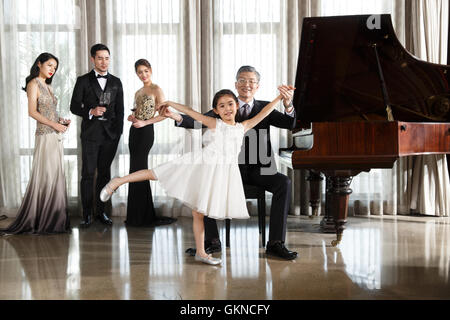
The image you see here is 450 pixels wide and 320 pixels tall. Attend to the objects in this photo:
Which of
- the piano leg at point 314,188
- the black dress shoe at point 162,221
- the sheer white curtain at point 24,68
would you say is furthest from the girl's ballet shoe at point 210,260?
the sheer white curtain at point 24,68

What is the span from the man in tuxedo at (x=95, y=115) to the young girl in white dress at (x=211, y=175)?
1.56 meters

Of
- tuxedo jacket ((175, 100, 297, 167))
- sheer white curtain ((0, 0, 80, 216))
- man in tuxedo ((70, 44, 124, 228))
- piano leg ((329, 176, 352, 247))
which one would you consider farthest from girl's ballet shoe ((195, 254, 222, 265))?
sheer white curtain ((0, 0, 80, 216))

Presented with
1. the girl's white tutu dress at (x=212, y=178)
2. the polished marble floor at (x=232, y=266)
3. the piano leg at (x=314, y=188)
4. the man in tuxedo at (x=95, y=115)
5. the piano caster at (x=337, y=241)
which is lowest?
the polished marble floor at (x=232, y=266)

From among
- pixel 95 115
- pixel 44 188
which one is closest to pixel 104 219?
pixel 44 188

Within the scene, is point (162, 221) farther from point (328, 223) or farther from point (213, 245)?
point (328, 223)

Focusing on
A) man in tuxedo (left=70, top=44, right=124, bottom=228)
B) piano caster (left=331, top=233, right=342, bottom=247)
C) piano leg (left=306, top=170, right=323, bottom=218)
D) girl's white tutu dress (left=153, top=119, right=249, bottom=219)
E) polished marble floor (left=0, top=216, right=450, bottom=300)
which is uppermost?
man in tuxedo (left=70, top=44, right=124, bottom=228)

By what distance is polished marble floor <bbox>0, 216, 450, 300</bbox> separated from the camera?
2525mm

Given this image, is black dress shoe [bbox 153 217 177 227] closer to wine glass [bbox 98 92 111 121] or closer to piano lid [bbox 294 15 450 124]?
wine glass [bbox 98 92 111 121]

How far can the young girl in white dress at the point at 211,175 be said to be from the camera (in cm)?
291

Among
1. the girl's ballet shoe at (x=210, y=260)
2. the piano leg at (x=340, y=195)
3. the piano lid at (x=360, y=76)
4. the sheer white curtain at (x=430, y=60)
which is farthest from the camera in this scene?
the sheer white curtain at (x=430, y=60)

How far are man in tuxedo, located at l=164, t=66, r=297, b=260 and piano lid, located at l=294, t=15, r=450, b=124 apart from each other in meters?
0.31

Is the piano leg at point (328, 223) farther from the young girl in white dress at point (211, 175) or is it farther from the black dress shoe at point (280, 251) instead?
the young girl in white dress at point (211, 175)

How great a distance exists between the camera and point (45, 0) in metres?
4.82
